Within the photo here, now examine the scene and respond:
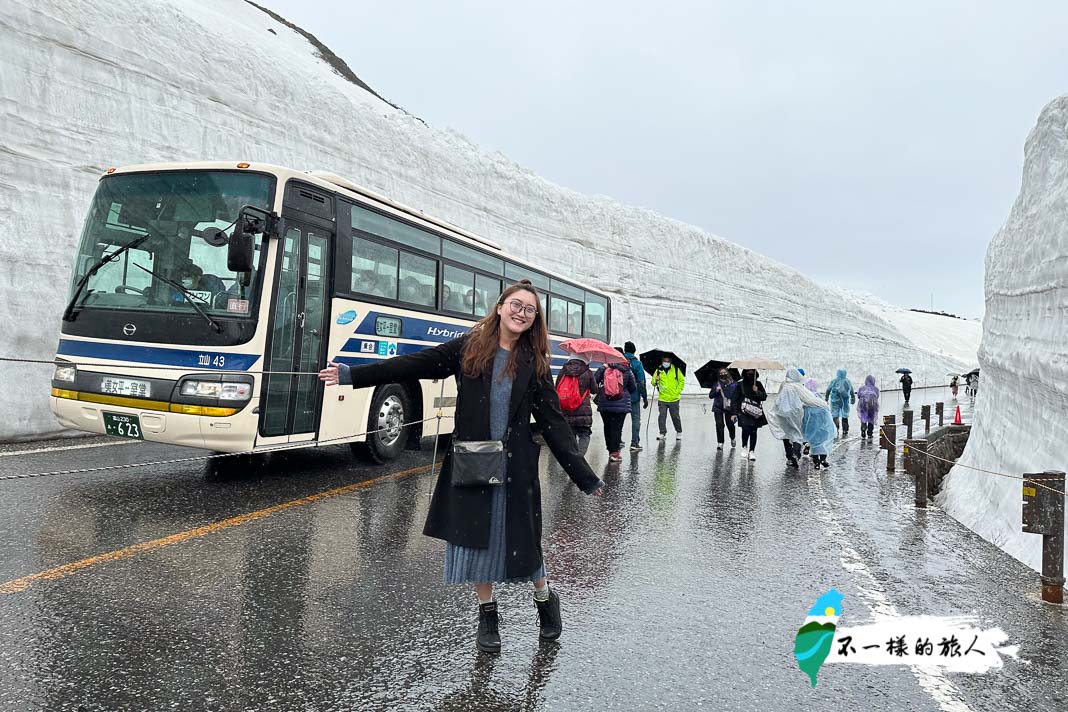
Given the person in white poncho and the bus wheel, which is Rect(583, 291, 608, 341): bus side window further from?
the bus wheel

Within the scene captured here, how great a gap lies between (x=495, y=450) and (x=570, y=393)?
17.3 feet

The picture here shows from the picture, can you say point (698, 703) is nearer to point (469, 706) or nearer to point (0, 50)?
point (469, 706)

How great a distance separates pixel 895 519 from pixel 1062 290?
2.76 meters

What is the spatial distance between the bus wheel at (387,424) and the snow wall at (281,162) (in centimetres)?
526

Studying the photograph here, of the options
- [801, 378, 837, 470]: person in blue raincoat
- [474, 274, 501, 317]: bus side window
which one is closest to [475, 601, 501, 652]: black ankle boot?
[474, 274, 501, 317]: bus side window

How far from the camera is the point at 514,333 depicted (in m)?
3.42

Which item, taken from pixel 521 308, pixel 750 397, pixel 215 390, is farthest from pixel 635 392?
pixel 521 308

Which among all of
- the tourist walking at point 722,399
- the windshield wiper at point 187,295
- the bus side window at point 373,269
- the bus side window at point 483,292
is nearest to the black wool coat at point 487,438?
the windshield wiper at point 187,295

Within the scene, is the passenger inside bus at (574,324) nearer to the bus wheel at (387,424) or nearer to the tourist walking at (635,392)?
the tourist walking at (635,392)

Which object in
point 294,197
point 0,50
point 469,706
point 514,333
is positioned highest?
point 0,50

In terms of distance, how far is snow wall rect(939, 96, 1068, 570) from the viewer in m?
6.58

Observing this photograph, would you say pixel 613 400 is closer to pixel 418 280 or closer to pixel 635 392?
pixel 635 392

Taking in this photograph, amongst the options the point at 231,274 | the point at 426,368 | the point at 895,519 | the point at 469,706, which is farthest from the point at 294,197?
the point at 895,519

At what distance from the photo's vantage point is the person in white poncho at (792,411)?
1019cm
